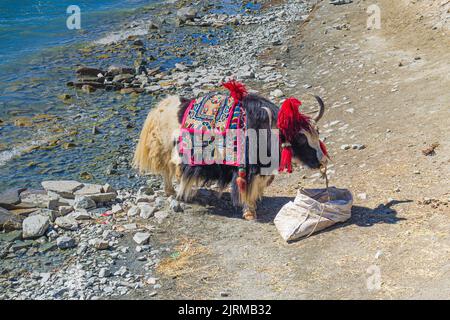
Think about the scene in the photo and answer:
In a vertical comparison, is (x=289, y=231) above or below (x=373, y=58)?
below

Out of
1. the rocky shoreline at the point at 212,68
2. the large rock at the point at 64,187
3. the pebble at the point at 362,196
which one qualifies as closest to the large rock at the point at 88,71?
the rocky shoreline at the point at 212,68

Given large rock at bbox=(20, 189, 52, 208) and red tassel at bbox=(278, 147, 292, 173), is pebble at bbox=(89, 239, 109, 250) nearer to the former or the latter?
large rock at bbox=(20, 189, 52, 208)

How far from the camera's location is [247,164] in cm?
519

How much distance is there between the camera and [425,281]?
387cm

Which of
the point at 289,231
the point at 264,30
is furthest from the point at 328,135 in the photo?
the point at 264,30

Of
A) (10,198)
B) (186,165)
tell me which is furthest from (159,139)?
(10,198)

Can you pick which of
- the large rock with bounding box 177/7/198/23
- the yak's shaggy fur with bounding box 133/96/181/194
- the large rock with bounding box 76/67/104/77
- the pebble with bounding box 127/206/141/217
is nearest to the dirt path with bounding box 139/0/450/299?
the pebble with bounding box 127/206/141/217

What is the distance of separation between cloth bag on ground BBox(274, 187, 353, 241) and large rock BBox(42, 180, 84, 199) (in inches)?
88.3

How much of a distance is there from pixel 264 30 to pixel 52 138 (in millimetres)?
5624

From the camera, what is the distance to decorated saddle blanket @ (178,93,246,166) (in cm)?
515

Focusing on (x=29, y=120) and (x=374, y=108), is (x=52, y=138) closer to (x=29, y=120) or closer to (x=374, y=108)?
(x=29, y=120)
